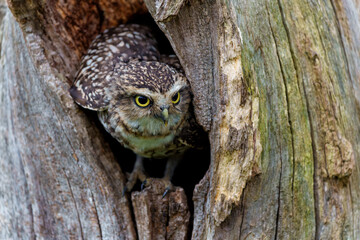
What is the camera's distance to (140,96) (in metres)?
3.23

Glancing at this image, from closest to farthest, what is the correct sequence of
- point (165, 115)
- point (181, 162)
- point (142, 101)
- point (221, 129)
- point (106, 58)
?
point (221, 129) < point (165, 115) < point (142, 101) < point (106, 58) < point (181, 162)

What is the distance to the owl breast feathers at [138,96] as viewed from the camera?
125 inches

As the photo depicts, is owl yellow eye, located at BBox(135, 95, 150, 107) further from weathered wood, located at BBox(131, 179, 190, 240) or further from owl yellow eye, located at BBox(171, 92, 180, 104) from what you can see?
weathered wood, located at BBox(131, 179, 190, 240)

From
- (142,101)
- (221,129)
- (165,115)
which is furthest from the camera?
(142,101)

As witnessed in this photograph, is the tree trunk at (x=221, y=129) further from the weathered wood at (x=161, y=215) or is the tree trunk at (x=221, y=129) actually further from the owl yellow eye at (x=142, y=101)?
the owl yellow eye at (x=142, y=101)

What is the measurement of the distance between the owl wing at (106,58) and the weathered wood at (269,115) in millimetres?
824

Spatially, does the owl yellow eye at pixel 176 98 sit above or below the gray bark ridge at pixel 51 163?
above

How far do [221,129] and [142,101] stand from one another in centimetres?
86

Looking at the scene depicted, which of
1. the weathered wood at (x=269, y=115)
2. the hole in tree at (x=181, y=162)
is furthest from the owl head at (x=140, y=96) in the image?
the hole in tree at (x=181, y=162)

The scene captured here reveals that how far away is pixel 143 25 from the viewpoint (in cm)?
419

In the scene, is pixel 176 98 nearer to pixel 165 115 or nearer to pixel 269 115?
pixel 165 115

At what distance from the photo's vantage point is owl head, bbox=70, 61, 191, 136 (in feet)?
10.4

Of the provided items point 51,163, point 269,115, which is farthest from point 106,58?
point 269,115

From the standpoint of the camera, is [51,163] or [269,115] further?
[51,163]
